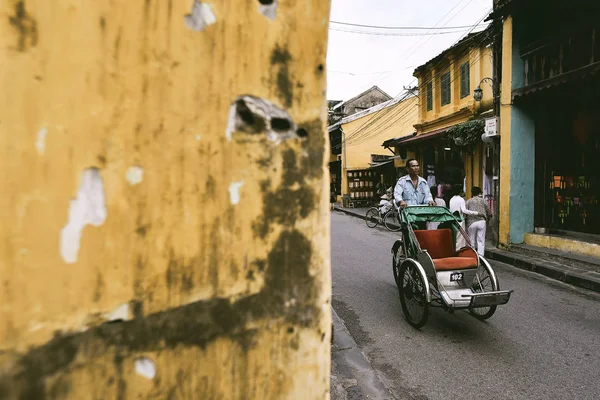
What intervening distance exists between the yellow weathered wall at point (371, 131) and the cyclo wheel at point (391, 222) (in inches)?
383

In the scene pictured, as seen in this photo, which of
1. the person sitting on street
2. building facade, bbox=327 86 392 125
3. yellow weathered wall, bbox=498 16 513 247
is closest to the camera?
the person sitting on street

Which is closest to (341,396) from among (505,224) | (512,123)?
(505,224)

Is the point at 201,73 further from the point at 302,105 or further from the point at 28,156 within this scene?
the point at 28,156

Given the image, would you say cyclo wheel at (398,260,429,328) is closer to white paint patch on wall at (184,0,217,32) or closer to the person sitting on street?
the person sitting on street

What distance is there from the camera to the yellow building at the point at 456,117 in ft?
43.9

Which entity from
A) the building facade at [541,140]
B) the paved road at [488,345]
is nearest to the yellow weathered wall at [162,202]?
the paved road at [488,345]

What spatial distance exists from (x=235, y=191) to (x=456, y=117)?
16292 mm

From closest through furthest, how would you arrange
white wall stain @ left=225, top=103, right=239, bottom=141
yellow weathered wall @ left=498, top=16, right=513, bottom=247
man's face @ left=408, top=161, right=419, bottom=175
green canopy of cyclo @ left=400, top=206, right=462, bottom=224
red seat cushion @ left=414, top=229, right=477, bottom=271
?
white wall stain @ left=225, top=103, right=239, bottom=141
red seat cushion @ left=414, top=229, right=477, bottom=271
green canopy of cyclo @ left=400, top=206, right=462, bottom=224
man's face @ left=408, top=161, right=419, bottom=175
yellow weathered wall @ left=498, top=16, right=513, bottom=247

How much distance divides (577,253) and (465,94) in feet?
30.6

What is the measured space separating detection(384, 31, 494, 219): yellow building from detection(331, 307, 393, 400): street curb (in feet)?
32.7

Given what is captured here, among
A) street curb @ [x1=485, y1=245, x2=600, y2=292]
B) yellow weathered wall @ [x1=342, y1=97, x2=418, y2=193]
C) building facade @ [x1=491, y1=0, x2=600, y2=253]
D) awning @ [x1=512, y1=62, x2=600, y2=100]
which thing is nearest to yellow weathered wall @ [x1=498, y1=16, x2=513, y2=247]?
building facade @ [x1=491, y1=0, x2=600, y2=253]

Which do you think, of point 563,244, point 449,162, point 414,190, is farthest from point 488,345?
point 449,162

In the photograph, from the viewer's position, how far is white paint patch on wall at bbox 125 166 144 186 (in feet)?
3.64

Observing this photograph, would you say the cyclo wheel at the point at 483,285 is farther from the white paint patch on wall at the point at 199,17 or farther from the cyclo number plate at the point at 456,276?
the white paint patch on wall at the point at 199,17
